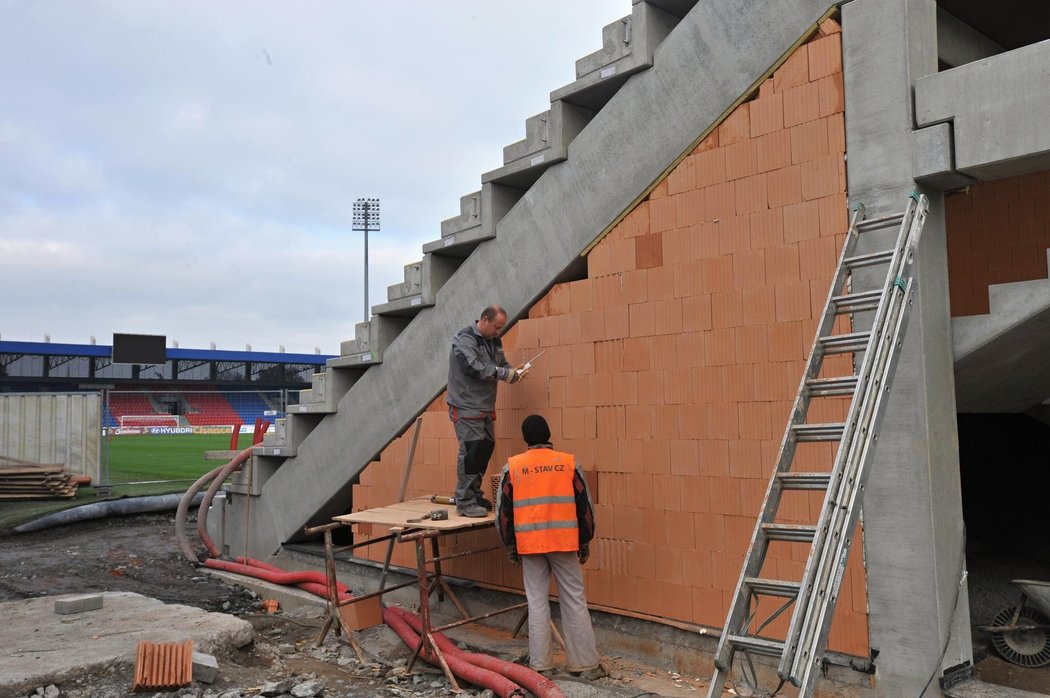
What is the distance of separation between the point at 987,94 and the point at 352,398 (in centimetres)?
650

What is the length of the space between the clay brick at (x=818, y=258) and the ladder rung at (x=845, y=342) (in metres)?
1.07

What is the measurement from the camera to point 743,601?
375 cm

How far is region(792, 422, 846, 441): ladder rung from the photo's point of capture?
409 centimetres

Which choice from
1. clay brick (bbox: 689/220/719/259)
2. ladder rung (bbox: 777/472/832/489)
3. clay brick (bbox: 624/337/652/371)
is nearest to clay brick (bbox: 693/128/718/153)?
clay brick (bbox: 689/220/719/259)

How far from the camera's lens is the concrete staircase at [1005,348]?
4.96 metres

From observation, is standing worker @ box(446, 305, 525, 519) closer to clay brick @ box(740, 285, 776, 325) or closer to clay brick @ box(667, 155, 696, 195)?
clay brick @ box(667, 155, 696, 195)

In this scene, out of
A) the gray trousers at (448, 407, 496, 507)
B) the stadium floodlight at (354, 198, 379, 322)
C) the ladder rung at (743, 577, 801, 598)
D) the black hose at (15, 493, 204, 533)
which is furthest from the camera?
the stadium floodlight at (354, 198, 379, 322)

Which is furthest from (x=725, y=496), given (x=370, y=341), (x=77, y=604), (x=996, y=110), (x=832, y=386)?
(x=77, y=604)

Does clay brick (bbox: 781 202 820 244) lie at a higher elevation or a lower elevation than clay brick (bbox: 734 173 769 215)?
lower

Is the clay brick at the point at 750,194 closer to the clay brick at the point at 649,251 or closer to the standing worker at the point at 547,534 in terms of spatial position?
the clay brick at the point at 649,251

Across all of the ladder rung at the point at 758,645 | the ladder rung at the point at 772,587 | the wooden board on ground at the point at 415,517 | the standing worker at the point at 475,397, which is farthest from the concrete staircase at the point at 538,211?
the ladder rung at the point at 758,645

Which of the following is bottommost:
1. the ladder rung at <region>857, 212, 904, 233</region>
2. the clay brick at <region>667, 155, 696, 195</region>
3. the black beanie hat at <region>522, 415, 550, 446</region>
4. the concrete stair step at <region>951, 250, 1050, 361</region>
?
the black beanie hat at <region>522, 415, 550, 446</region>

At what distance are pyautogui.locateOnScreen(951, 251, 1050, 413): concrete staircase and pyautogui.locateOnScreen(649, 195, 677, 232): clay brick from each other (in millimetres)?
2168

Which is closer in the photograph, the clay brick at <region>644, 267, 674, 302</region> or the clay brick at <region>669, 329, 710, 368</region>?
the clay brick at <region>669, 329, 710, 368</region>
